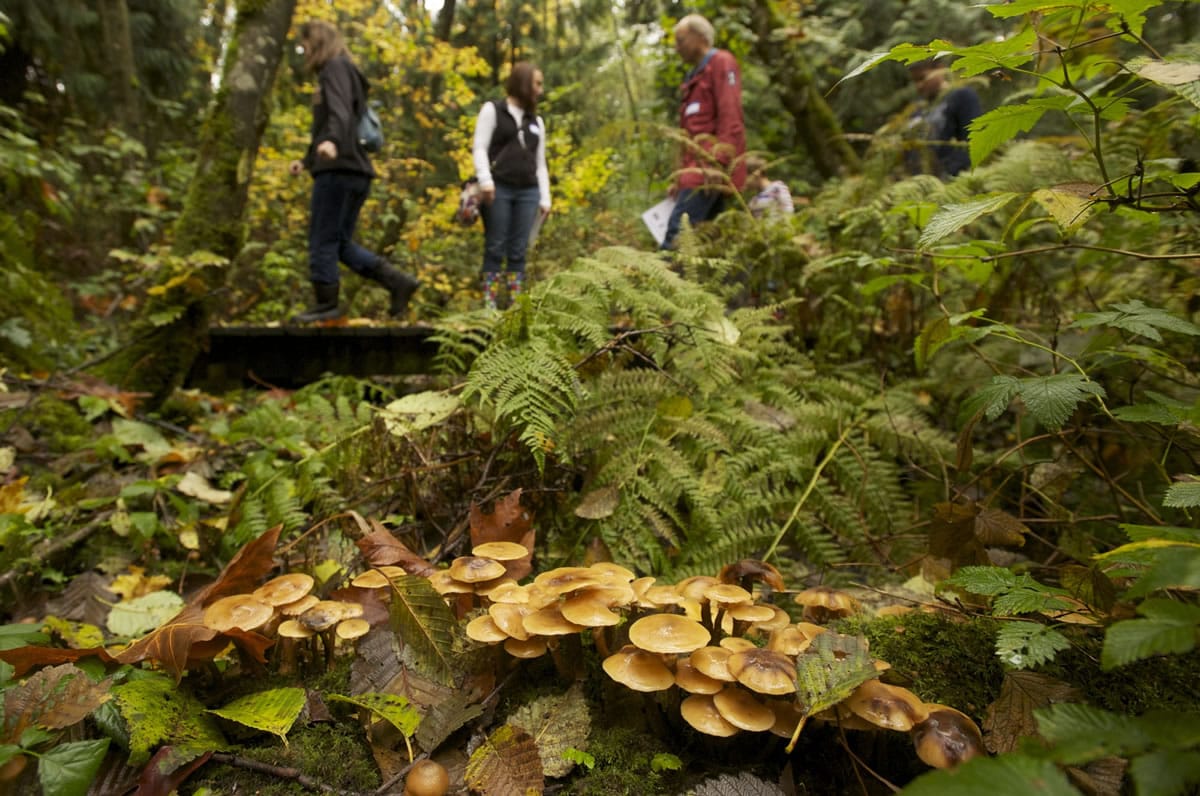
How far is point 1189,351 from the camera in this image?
2.24 meters

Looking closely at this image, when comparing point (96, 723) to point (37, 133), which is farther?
point (37, 133)

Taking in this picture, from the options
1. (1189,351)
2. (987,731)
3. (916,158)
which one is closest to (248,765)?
(987,731)

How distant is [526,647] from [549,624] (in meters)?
0.15

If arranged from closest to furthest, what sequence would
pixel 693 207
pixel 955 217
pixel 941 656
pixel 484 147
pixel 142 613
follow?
pixel 955 217 → pixel 941 656 → pixel 142 613 → pixel 693 207 → pixel 484 147

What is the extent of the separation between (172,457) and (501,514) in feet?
8.79

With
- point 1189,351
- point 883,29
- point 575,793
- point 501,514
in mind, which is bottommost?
point 575,793

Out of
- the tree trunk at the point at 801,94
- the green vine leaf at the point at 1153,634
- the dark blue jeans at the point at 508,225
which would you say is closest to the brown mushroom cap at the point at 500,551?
the green vine leaf at the point at 1153,634

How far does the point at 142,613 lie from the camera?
2152 mm

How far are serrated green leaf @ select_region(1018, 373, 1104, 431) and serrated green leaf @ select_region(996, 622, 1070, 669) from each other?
40 cm

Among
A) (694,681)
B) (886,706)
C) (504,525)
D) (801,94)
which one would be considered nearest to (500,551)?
(504,525)

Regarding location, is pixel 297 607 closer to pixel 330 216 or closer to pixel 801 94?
pixel 330 216

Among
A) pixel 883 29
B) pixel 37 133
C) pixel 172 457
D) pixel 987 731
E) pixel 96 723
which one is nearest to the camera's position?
pixel 987 731

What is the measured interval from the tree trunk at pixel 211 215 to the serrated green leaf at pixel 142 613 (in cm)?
303

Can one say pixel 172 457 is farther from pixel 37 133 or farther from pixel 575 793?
pixel 37 133
